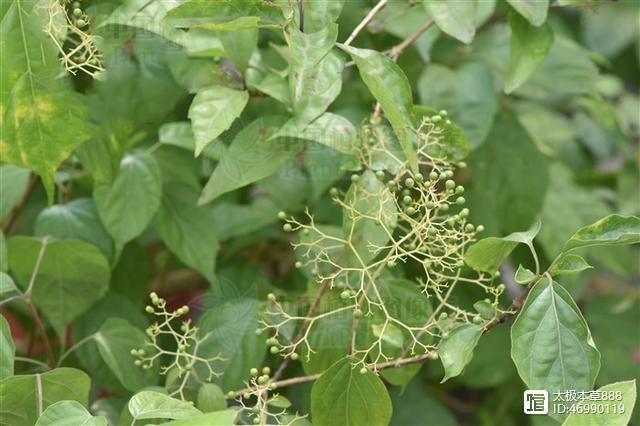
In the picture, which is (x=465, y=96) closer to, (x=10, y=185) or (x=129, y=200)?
(x=129, y=200)

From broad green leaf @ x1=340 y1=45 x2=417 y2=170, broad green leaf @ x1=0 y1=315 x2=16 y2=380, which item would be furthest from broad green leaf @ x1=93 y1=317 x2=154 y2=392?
broad green leaf @ x1=340 y1=45 x2=417 y2=170

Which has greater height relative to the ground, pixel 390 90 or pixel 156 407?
pixel 390 90

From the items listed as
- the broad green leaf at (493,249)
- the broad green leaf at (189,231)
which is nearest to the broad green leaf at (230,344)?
the broad green leaf at (189,231)

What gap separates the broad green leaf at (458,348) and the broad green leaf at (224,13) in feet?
0.87

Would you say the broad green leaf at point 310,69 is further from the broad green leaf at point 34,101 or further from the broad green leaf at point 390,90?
the broad green leaf at point 34,101

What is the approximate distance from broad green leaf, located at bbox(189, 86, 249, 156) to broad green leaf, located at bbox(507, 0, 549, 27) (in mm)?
253

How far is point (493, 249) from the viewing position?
65cm

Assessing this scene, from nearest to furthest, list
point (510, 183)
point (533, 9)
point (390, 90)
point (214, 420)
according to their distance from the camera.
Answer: point (214, 420), point (390, 90), point (533, 9), point (510, 183)

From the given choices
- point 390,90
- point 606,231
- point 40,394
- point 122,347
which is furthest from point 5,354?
point 606,231

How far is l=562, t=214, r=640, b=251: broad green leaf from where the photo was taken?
1.99 feet

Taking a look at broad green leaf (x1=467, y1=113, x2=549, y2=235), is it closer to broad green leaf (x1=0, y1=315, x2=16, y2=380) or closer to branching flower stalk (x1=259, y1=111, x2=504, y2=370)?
branching flower stalk (x1=259, y1=111, x2=504, y2=370)

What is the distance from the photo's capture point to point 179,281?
1184 mm

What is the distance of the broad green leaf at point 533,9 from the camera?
2.52ft

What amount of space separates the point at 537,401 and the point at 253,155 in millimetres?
301
